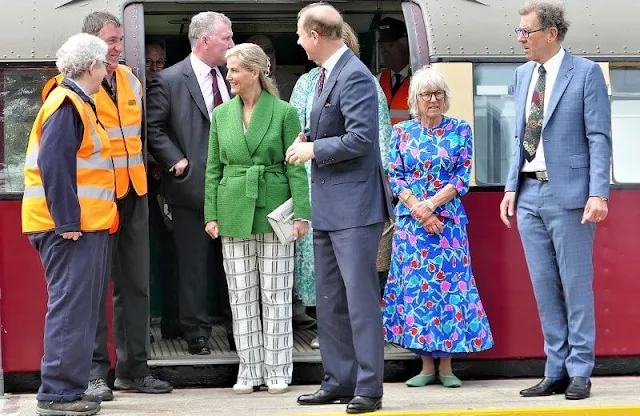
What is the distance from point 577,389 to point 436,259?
3.95 feet

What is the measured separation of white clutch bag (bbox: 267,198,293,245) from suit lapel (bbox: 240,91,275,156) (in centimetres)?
40

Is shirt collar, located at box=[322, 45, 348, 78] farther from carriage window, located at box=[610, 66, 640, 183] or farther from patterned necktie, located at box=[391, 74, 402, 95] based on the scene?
carriage window, located at box=[610, 66, 640, 183]

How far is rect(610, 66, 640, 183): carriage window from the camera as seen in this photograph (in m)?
7.86

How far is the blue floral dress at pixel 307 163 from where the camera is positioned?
7.85 metres

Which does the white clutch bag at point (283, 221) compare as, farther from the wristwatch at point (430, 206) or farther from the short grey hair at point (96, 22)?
the short grey hair at point (96, 22)

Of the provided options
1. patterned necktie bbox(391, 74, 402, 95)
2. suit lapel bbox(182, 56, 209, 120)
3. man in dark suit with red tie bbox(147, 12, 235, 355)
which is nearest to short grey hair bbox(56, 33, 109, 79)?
man in dark suit with red tie bbox(147, 12, 235, 355)

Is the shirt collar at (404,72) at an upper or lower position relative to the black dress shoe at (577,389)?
upper

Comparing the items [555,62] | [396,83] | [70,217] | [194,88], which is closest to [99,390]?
[70,217]

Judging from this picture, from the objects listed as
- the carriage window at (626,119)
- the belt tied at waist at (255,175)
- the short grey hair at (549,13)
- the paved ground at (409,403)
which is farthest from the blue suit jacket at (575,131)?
the belt tied at waist at (255,175)

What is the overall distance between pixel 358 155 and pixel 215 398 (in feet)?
5.82

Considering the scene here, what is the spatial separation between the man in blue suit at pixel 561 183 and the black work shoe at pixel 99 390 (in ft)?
7.85

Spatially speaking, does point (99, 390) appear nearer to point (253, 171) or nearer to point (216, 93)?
point (253, 171)

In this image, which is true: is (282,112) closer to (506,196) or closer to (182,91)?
(182,91)

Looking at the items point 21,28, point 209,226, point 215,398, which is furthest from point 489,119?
point 21,28
